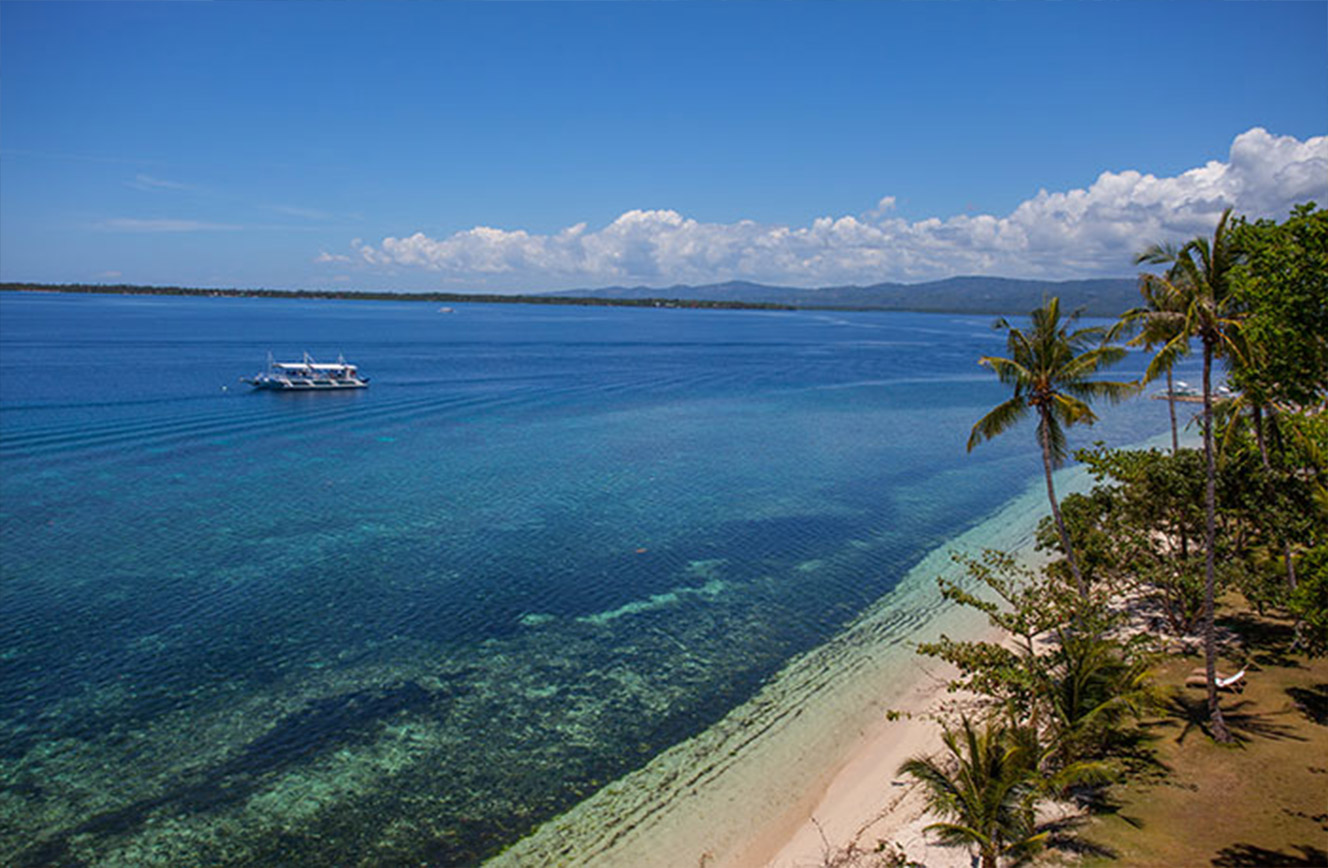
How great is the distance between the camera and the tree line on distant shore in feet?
47.6

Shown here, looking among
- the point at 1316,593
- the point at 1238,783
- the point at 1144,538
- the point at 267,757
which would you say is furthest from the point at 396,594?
the point at 1316,593

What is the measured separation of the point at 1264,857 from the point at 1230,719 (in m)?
5.49

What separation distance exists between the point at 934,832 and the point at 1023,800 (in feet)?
7.55

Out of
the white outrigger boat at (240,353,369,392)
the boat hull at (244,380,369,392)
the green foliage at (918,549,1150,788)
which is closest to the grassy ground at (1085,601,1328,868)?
the green foliage at (918,549,1150,788)

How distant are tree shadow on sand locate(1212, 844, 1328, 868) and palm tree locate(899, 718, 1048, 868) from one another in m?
2.95

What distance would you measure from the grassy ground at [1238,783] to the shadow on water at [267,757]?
55.8 feet

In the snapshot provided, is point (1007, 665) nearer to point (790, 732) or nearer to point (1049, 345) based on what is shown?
point (790, 732)

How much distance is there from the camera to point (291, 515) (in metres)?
38.3

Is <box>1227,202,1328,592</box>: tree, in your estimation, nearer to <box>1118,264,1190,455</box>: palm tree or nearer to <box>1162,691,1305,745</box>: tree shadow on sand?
<box>1118,264,1190,455</box>: palm tree

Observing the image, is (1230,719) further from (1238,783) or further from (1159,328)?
(1159,328)

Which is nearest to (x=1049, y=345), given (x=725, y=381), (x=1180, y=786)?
(x=1180, y=786)

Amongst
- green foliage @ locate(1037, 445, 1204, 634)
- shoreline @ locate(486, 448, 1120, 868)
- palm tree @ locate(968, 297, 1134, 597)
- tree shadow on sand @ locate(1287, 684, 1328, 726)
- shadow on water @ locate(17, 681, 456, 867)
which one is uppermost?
palm tree @ locate(968, 297, 1134, 597)

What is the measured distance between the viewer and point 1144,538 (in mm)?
22703

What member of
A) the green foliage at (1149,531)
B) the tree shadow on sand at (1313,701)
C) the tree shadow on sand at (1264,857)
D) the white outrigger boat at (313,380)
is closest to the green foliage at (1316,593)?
the tree shadow on sand at (1313,701)
